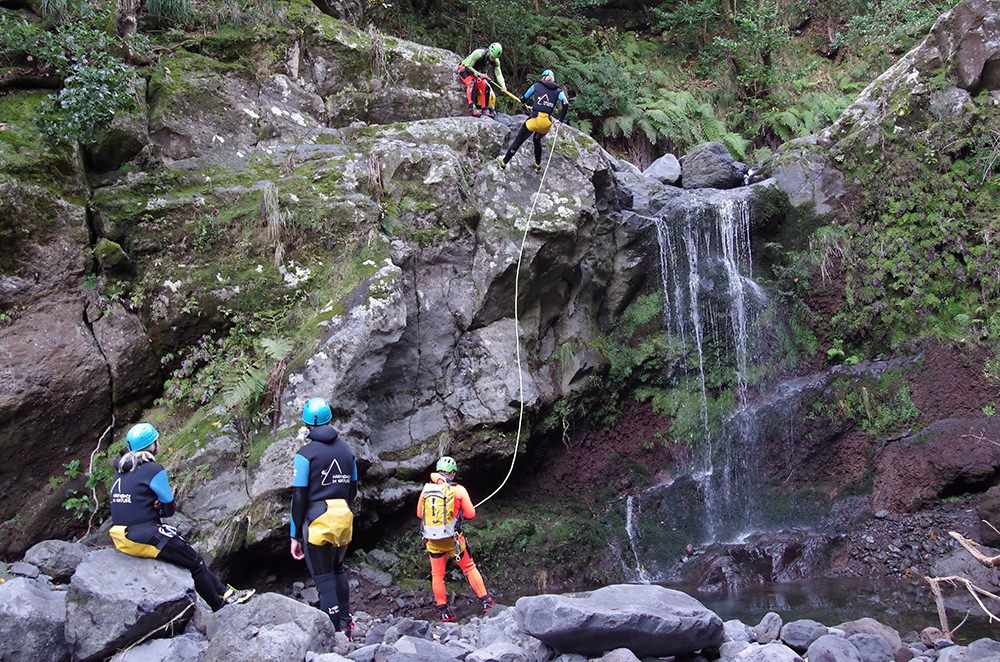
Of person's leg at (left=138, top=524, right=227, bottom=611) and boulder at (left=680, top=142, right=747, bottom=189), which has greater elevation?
boulder at (left=680, top=142, right=747, bottom=189)

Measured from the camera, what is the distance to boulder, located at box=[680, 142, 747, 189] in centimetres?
1318

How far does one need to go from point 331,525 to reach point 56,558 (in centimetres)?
293

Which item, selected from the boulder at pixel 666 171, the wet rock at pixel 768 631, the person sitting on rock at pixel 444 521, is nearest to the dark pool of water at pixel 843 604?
the wet rock at pixel 768 631

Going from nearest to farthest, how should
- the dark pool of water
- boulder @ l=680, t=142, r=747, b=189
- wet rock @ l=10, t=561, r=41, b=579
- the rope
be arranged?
wet rock @ l=10, t=561, r=41, b=579 → the dark pool of water → the rope → boulder @ l=680, t=142, r=747, b=189

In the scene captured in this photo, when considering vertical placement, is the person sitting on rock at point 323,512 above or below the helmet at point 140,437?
below

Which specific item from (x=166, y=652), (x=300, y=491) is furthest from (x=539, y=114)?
(x=166, y=652)

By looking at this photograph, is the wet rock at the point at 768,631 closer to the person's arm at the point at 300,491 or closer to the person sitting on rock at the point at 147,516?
the person's arm at the point at 300,491

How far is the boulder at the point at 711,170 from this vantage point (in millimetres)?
13180

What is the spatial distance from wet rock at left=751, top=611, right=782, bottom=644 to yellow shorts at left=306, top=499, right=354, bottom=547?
3.44m

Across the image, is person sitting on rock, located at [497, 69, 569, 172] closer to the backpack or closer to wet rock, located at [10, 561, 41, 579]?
the backpack

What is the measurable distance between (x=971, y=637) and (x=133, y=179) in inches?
410

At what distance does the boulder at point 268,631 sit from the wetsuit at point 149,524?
54 cm

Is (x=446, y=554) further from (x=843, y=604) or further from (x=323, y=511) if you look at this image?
(x=843, y=604)

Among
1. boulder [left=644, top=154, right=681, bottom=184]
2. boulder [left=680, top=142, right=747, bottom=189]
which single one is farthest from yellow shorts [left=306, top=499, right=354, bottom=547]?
boulder [left=680, top=142, right=747, bottom=189]
